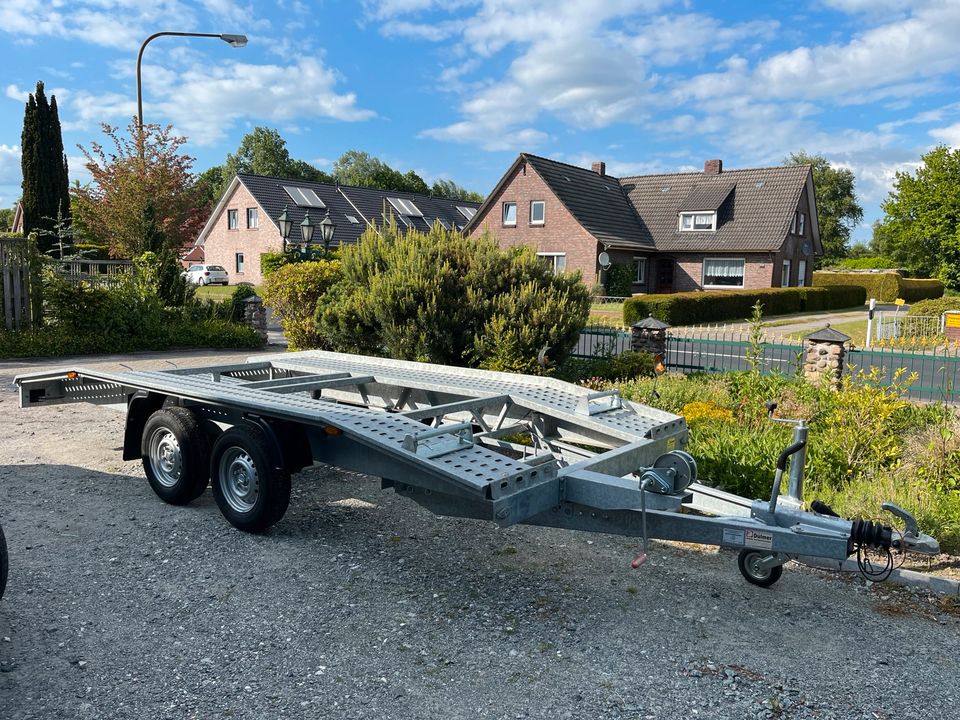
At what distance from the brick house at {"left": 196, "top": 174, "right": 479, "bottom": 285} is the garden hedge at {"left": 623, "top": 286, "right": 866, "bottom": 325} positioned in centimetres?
1901

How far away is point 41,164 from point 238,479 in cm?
3745

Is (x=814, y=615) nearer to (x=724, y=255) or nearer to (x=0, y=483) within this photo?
(x=0, y=483)

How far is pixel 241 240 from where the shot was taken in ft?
Answer: 157

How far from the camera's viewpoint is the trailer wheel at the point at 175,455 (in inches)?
228

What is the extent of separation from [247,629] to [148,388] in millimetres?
2703

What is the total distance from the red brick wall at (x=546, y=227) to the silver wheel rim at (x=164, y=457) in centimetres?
3149

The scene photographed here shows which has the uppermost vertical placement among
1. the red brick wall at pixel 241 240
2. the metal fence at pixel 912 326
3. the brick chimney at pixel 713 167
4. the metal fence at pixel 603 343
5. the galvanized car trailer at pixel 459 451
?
the brick chimney at pixel 713 167

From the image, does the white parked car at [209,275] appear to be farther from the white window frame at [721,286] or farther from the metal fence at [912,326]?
the metal fence at [912,326]

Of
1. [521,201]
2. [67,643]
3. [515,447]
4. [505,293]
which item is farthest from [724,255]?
[67,643]

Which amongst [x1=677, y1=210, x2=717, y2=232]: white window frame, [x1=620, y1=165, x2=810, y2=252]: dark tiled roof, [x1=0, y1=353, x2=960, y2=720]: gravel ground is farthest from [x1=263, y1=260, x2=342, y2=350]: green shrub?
[x1=677, y1=210, x2=717, y2=232]: white window frame

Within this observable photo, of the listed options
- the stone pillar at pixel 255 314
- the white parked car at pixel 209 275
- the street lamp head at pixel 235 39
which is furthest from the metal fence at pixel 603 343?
the white parked car at pixel 209 275

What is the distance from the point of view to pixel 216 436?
5.94 m

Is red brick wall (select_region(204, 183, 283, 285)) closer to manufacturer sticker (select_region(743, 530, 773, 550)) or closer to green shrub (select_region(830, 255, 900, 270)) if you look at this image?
manufacturer sticker (select_region(743, 530, 773, 550))

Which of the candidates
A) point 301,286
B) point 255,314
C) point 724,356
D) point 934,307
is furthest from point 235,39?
point 934,307
